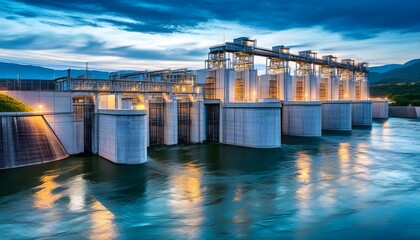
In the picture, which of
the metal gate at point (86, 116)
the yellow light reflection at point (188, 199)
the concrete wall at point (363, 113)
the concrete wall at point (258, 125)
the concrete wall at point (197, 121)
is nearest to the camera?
the yellow light reflection at point (188, 199)

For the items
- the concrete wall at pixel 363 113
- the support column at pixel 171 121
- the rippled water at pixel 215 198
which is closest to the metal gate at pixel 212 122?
the support column at pixel 171 121

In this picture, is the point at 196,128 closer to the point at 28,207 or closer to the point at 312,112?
the point at 312,112

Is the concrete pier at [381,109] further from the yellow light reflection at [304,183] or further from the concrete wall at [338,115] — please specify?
the yellow light reflection at [304,183]

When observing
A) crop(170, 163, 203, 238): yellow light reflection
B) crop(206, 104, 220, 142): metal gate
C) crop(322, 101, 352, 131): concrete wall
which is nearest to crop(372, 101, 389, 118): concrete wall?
crop(322, 101, 352, 131): concrete wall

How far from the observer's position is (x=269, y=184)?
24.9m

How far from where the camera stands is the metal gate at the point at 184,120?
156ft

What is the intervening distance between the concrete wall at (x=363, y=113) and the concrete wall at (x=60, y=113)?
60.2 meters

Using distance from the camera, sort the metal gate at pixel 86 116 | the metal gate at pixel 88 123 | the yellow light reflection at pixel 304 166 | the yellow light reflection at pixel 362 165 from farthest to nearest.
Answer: the metal gate at pixel 88 123
the metal gate at pixel 86 116
the yellow light reflection at pixel 304 166
the yellow light reflection at pixel 362 165

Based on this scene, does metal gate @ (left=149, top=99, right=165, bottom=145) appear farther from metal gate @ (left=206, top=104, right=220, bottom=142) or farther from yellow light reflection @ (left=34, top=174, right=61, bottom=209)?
yellow light reflection @ (left=34, top=174, right=61, bottom=209)

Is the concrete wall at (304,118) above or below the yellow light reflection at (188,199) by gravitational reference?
above

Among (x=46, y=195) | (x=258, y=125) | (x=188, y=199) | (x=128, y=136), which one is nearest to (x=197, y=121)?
(x=258, y=125)

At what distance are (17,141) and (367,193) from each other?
2768 centimetres

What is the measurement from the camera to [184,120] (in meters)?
47.9

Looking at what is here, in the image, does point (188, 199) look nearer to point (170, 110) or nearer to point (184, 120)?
point (170, 110)
